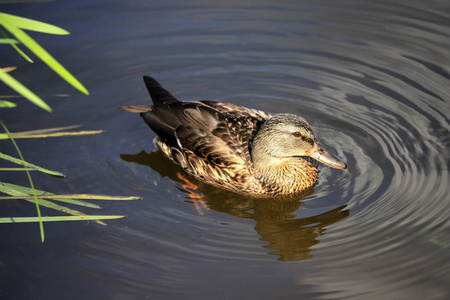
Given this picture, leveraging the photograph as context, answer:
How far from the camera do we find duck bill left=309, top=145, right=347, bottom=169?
5828 millimetres

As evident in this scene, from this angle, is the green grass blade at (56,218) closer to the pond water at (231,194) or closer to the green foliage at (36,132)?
the green foliage at (36,132)

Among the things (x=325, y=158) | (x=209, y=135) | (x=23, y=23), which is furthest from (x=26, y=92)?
(x=325, y=158)

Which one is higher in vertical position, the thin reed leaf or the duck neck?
the duck neck

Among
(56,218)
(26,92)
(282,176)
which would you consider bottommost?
(56,218)

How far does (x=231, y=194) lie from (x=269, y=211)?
503 mm

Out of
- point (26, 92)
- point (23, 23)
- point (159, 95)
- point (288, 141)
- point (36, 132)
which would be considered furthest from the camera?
point (159, 95)

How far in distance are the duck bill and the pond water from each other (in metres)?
0.29

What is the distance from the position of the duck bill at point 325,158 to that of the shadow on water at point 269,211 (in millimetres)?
409

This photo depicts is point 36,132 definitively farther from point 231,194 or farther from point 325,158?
point 325,158

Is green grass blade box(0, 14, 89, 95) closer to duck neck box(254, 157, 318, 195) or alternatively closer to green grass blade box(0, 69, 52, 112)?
green grass blade box(0, 69, 52, 112)

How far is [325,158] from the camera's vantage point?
5855 millimetres

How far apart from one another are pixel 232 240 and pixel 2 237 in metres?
2.12

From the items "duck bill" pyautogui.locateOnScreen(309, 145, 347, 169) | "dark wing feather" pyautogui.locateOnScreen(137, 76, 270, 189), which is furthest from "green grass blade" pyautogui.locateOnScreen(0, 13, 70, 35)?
"duck bill" pyautogui.locateOnScreen(309, 145, 347, 169)

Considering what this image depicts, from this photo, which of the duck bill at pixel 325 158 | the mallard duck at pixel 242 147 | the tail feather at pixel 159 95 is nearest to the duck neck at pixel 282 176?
the mallard duck at pixel 242 147
